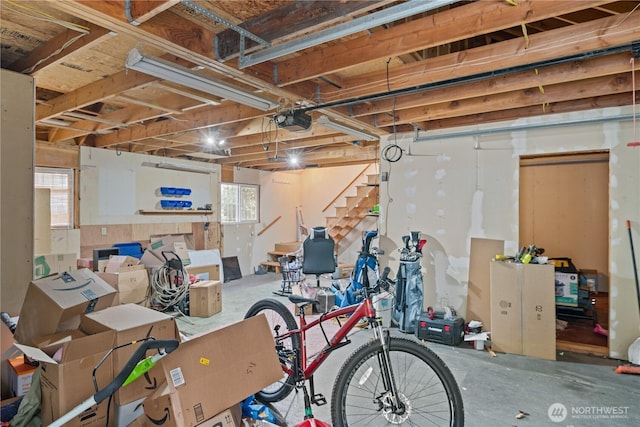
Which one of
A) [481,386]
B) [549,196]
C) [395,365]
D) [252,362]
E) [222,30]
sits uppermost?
[222,30]

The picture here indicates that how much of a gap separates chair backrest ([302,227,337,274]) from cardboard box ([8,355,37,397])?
3046 mm

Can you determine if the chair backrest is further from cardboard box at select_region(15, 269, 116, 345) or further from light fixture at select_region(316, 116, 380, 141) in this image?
cardboard box at select_region(15, 269, 116, 345)

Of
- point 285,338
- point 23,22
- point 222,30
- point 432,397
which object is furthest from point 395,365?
point 23,22

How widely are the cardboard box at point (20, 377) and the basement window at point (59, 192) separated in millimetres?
3639

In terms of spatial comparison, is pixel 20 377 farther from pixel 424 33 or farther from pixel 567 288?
pixel 567 288

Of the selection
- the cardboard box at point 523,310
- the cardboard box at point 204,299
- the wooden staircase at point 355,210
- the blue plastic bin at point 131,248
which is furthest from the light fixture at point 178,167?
the cardboard box at point 523,310

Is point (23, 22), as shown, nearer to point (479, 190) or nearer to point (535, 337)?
point (479, 190)

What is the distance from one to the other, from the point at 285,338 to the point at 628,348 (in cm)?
342

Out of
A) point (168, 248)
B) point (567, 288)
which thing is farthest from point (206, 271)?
point (567, 288)

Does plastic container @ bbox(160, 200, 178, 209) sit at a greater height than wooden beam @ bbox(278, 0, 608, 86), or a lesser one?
lesser

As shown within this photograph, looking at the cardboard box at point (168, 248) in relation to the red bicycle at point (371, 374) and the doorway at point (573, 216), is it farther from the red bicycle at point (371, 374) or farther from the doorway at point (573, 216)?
the doorway at point (573, 216)

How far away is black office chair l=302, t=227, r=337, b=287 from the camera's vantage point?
15.0 feet

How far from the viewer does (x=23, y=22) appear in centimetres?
216

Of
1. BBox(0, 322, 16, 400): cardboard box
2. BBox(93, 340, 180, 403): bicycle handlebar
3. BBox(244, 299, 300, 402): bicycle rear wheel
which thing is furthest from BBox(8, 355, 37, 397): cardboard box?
BBox(244, 299, 300, 402): bicycle rear wheel
